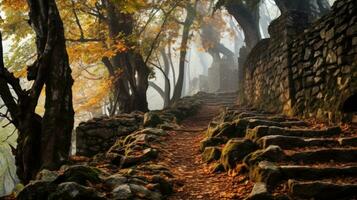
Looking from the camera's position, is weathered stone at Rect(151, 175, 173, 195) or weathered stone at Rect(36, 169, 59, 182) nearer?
weathered stone at Rect(36, 169, 59, 182)

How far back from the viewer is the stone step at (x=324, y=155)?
16.8ft

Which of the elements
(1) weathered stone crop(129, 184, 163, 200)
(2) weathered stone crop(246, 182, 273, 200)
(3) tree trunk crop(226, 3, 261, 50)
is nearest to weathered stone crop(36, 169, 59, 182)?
(1) weathered stone crop(129, 184, 163, 200)

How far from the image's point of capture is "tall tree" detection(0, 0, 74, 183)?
21.8 feet

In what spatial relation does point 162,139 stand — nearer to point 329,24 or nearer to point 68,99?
point 68,99

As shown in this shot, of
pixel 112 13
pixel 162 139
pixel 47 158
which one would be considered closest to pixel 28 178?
pixel 47 158

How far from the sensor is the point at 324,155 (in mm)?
5203

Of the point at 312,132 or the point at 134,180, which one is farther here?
the point at 312,132

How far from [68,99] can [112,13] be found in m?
8.17

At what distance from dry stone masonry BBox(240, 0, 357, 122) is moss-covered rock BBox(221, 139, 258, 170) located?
A: 2.42 meters

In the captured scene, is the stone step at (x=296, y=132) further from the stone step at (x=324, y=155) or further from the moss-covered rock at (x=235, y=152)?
the stone step at (x=324, y=155)

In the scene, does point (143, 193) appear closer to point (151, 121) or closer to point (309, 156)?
point (309, 156)

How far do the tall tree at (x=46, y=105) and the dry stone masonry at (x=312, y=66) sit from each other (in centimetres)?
556

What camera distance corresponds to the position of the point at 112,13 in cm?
1448

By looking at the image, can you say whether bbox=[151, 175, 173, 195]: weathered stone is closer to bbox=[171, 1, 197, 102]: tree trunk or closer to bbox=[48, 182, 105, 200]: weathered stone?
bbox=[48, 182, 105, 200]: weathered stone
